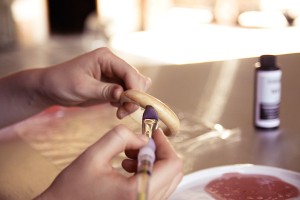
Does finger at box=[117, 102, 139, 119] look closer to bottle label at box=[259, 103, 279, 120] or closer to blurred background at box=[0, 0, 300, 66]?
bottle label at box=[259, 103, 279, 120]

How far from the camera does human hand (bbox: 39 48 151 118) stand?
33.7 inches

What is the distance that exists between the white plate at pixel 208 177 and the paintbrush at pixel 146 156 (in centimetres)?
16

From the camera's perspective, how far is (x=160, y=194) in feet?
1.91

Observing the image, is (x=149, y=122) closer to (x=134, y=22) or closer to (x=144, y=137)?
(x=144, y=137)

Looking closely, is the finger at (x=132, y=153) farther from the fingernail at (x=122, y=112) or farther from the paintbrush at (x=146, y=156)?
the fingernail at (x=122, y=112)

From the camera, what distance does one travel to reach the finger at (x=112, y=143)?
21.6 inches

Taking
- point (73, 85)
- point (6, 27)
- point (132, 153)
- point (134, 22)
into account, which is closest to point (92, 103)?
point (73, 85)

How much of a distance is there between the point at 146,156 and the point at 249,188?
30 centimetres

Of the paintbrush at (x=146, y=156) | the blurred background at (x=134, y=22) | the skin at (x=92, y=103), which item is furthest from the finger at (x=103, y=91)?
the blurred background at (x=134, y=22)

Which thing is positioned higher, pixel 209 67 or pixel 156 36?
pixel 209 67

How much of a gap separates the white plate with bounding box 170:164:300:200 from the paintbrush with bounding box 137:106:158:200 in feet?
0.52

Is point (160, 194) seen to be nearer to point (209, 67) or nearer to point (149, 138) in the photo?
point (149, 138)

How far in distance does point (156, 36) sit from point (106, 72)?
3753 millimetres

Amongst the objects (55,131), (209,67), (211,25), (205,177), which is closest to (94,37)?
(211,25)
